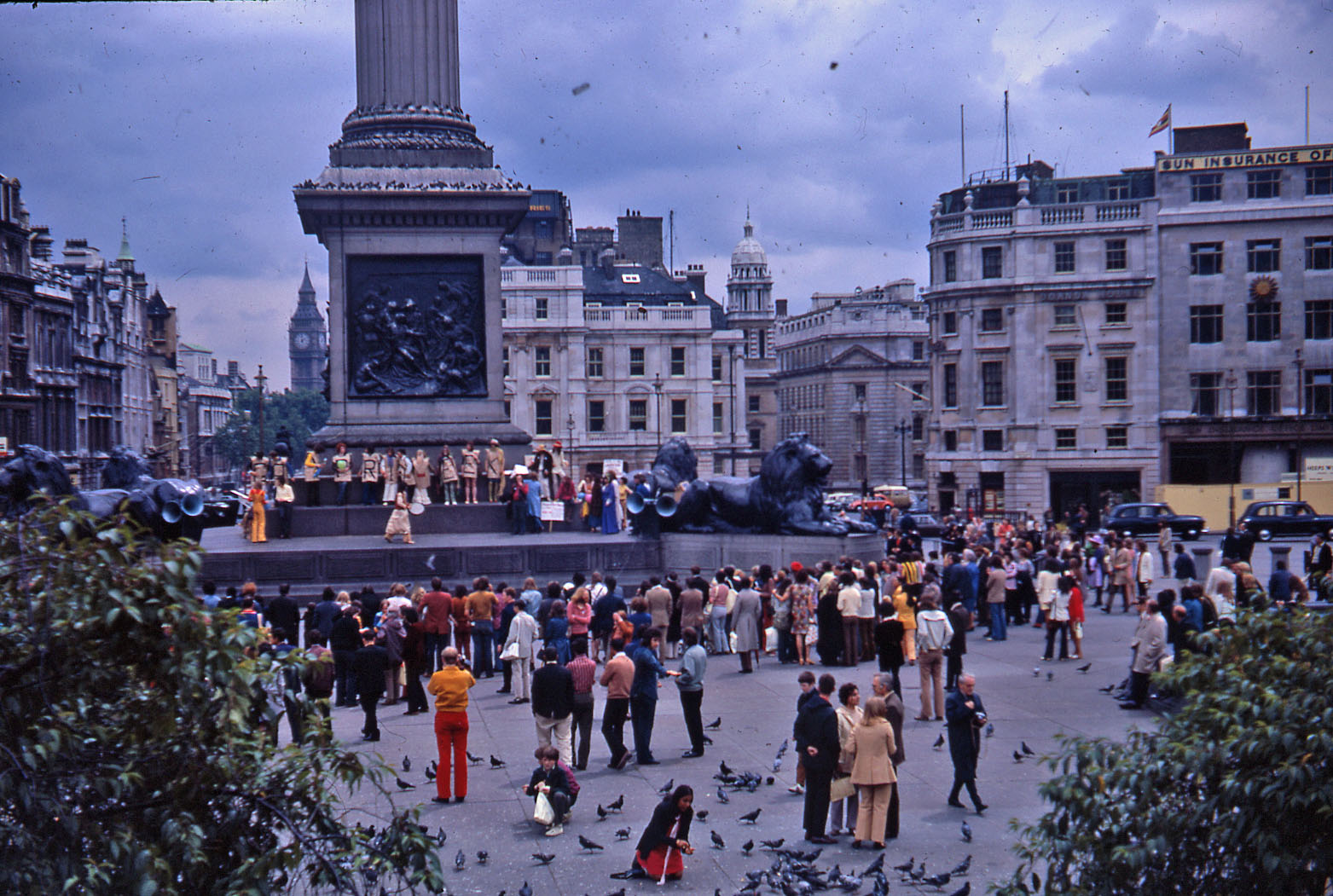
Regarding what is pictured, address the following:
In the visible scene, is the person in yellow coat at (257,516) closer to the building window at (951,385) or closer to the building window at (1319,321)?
the building window at (951,385)

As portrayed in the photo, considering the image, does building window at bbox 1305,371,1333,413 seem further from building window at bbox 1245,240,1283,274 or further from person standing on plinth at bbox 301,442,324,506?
person standing on plinth at bbox 301,442,324,506

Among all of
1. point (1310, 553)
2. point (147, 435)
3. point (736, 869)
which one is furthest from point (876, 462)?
point (736, 869)

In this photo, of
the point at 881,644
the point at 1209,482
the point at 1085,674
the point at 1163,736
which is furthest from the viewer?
the point at 1209,482

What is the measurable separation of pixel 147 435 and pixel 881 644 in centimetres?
8811

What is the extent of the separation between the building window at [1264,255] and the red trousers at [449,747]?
5086cm

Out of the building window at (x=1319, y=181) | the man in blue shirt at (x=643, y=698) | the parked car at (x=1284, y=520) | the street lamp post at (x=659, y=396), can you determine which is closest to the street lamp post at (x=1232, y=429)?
the parked car at (x=1284, y=520)

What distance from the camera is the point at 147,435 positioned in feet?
313

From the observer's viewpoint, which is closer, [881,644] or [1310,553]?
[881,644]

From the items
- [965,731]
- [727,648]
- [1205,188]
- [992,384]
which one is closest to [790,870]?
[965,731]

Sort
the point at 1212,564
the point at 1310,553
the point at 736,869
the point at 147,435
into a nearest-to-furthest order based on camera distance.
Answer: the point at 736,869
the point at 1310,553
the point at 1212,564
the point at 147,435

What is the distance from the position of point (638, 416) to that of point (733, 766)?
67448 millimetres

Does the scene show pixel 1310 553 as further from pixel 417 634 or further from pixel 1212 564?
pixel 417 634

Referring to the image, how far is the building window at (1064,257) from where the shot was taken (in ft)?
189

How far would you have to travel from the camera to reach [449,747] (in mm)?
12867
